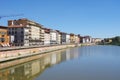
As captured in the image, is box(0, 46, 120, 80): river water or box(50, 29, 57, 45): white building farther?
box(50, 29, 57, 45): white building

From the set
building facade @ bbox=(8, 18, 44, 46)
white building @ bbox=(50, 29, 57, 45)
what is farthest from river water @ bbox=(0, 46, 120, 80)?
white building @ bbox=(50, 29, 57, 45)

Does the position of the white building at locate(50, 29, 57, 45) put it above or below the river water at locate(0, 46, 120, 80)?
above

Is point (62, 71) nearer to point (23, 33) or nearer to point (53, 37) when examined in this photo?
point (23, 33)

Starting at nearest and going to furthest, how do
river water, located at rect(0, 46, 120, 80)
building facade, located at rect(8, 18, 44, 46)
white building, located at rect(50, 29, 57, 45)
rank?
river water, located at rect(0, 46, 120, 80), building facade, located at rect(8, 18, 44, 46), white building, located at rect(50, 29, 57, 45)

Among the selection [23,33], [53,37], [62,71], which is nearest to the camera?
[62,71]

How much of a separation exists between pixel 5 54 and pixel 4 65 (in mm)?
4224

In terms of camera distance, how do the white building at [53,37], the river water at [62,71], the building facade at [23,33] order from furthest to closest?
the white building at [53,37]
the building facade at [23,33]
the river water at [62,71]

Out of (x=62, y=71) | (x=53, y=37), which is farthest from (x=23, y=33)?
(x=53, y=37)

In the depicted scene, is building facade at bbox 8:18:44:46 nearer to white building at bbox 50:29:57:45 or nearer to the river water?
white building at bbox 50:29:57:45

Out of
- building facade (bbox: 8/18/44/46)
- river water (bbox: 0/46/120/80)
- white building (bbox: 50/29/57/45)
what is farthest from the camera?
white building (bbox: 50/29/57/45)

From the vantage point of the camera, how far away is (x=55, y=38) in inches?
6245

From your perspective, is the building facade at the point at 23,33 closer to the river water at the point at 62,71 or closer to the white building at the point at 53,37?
the white building at the point at 53,37

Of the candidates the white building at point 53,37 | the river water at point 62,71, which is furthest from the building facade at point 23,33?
the river water at point 62,71

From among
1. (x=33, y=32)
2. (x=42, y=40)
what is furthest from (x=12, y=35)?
(x=42, y=40)
